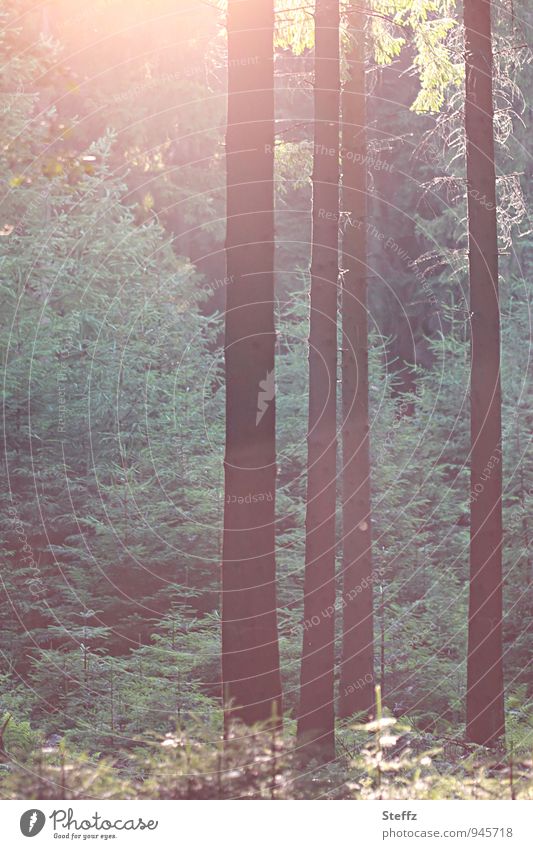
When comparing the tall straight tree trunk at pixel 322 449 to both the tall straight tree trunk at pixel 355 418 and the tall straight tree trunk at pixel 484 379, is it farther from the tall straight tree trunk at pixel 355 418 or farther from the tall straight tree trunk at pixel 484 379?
the tall straight tree trunk at pixel 355 418

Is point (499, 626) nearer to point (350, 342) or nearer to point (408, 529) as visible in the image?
point (350, 342)

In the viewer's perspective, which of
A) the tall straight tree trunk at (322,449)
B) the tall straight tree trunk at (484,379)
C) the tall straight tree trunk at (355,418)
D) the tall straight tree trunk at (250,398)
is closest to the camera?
the tall straight tree trunk at (250,398)

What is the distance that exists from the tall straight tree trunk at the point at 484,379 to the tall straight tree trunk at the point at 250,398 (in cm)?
327

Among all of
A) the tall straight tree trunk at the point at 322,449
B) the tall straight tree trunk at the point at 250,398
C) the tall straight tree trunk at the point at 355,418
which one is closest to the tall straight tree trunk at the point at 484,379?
the tall straight tree trunk at the point at 322,449

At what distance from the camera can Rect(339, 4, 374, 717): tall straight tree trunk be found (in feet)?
46.3

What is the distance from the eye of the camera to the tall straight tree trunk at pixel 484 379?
11.7 m

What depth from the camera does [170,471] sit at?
19656 millimetres

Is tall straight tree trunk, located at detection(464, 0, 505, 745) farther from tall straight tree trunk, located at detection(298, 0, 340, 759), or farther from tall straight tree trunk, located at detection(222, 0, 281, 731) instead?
tall straight tree trunk, located at detection(222, 0, 281, 731)

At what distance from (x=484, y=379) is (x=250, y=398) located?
3.60 m

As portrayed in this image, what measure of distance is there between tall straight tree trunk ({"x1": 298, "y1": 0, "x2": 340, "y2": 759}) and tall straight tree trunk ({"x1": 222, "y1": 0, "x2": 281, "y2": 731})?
1887mm

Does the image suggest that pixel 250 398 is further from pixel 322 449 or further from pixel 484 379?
pixel 484 379

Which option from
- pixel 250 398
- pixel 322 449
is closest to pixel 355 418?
pixel 322 449

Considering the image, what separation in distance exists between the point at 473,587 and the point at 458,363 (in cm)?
1038

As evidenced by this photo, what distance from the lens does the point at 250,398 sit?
30.9 ft
